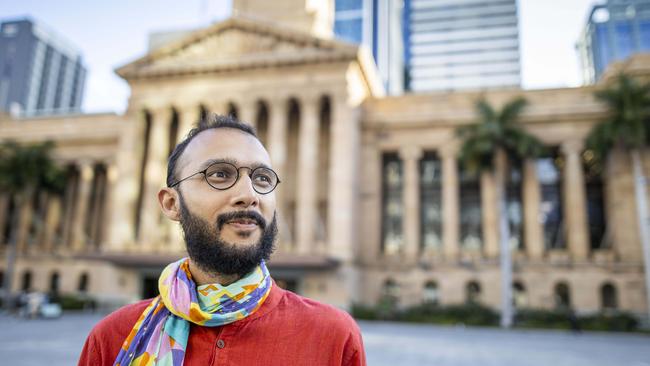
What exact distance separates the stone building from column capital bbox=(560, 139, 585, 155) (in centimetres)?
11

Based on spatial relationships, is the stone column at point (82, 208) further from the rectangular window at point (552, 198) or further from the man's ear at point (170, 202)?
the man's ear at point (170, 202)

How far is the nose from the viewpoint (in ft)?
6.81

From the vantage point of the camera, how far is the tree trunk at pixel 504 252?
31047 millimetres

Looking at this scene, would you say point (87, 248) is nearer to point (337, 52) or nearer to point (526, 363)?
point (337, 52)

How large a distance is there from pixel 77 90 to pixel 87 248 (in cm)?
11368

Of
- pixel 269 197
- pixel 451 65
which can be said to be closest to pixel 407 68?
pixel 451 65

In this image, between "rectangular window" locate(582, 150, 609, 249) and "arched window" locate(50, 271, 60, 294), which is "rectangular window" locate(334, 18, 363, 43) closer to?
"rectangular window" locate(582, 150, 609, 249)

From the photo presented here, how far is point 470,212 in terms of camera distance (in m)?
39.6

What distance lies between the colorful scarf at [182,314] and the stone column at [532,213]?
36338 mm

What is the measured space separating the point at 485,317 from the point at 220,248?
107 ft

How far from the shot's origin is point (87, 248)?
43.1m

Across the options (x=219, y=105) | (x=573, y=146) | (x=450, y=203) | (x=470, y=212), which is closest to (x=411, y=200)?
(x=450, y=203)

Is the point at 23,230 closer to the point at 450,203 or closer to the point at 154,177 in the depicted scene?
the point at 154,177

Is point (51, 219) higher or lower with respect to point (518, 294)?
higher
